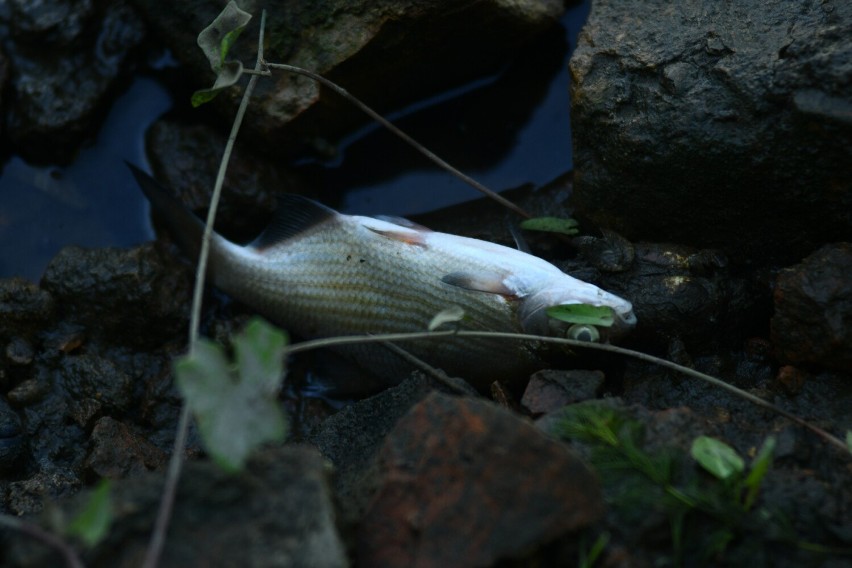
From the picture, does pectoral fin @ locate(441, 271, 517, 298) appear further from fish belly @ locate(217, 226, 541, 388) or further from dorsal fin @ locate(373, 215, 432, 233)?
dorsal fin @ locate(373, 215, 432, 233)

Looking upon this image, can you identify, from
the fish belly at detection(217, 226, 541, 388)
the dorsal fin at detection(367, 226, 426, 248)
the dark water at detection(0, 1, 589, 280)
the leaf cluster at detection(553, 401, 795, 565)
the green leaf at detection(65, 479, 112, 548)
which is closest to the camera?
the green leaf at detection(65, 479, 112, 548)

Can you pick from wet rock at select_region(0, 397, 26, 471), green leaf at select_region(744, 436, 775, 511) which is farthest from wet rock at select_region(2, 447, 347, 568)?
wet rock at select_region(0, 397, 26, 471)

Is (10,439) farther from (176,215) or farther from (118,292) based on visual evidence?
(176,215)

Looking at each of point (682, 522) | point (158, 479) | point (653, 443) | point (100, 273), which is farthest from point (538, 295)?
point (100, 273)

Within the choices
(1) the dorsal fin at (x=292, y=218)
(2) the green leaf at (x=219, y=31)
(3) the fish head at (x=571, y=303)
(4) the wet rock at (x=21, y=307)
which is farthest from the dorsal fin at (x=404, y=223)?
(4) the wet rock at (x=21, y=307)

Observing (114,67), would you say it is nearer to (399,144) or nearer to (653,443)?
(399,144)

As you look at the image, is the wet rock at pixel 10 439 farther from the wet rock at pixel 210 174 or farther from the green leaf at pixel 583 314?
the green leaf at pixel 583 314

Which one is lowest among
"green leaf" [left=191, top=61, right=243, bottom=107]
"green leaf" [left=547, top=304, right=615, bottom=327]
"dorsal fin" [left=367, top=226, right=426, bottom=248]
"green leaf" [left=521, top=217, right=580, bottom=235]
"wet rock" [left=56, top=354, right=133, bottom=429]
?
"wet rock" [left=56, top=354, right=133, bottom=429]
